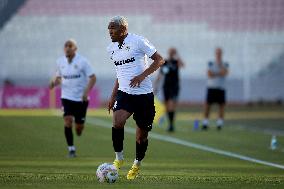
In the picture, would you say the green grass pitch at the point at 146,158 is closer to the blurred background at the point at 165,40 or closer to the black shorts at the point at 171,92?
the black shorts at the point at 171,92

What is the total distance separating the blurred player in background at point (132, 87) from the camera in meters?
12.5

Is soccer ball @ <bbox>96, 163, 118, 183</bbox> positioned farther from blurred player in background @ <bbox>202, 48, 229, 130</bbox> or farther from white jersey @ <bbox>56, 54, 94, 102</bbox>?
blurred player in background @ <bbox>202, 48, 229, 130</bbox>

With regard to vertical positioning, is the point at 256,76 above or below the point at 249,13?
below

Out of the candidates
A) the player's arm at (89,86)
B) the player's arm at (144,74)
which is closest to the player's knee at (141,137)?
the player's arm at (144,74)

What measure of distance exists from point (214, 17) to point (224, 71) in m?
16.5

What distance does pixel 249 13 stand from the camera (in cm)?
4372

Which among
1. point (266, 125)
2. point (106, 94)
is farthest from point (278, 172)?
point (106, 94)

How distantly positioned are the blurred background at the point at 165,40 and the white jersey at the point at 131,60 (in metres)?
29.1

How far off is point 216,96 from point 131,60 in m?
14.7

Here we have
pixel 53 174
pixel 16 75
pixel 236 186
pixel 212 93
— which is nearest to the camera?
pixel 236 186

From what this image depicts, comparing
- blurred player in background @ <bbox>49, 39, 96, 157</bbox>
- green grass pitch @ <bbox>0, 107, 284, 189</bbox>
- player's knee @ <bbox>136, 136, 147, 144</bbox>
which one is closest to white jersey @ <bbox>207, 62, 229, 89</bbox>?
green grass pitch @ <bbox>0, 107, 284, 189</bbox>

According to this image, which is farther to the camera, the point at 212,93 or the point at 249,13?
the point at 249,13

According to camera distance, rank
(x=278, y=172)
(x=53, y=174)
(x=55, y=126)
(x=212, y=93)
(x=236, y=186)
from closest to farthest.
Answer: (x=236, y=186)
(x=53, y=174)
(x=278, y=172)
(x=55, y=126)
(x=212, y=93)

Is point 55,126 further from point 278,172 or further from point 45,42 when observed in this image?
point 45,42
